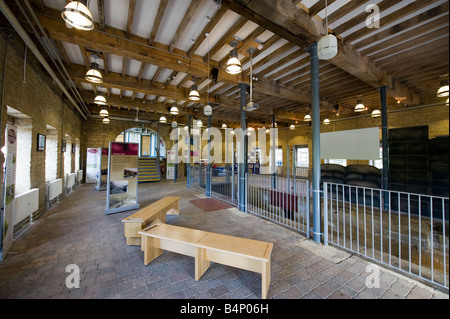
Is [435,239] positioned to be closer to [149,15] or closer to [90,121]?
[149,15]

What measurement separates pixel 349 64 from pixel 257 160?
423 inches

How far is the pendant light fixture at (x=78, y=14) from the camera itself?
6.68 feet

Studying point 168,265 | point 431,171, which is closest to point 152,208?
point 168,265

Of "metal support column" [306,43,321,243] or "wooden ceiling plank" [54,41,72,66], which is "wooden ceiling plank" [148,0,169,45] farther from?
"metal support column" [306,43,321,243]

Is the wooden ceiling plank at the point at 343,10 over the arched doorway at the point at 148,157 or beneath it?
over

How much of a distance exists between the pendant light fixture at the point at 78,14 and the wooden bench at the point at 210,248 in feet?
9.05

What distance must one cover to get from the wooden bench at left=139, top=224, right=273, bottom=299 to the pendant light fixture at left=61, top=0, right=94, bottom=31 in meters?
2.76

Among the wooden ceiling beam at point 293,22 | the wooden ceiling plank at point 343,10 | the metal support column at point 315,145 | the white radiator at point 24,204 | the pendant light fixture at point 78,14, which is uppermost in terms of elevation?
the wooden ceiling plank at point 343,10

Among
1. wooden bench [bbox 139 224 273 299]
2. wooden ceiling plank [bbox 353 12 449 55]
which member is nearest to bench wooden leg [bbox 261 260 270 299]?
wooden bench [bbox 139 224 273 299]

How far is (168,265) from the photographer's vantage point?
2508 millimetres

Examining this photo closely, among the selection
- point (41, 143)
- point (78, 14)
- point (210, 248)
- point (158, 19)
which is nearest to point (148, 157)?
point (41, 143)

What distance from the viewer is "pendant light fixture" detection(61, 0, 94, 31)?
2.04 meters

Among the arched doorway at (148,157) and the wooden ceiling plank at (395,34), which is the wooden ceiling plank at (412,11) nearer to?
the wooden ceiling plank at (395,34)

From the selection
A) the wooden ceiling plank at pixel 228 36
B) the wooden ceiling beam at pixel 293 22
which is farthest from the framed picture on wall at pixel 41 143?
the wooden ceiling beam at pixel 293 22
